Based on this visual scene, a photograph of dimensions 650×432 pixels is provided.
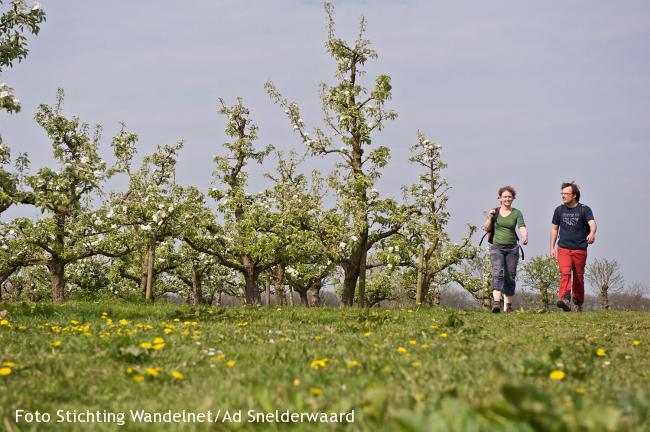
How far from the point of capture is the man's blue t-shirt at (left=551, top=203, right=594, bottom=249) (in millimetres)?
17469

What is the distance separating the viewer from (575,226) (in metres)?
17.5

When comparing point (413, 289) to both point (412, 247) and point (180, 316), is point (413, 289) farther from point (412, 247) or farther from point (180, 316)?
point (180, 316)

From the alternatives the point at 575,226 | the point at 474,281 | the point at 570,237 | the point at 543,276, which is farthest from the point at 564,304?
the point at 543,276

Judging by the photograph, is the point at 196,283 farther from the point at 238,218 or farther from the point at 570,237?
the point at 570,237

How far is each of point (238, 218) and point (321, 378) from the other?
1262 inches

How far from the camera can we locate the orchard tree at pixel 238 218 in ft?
114

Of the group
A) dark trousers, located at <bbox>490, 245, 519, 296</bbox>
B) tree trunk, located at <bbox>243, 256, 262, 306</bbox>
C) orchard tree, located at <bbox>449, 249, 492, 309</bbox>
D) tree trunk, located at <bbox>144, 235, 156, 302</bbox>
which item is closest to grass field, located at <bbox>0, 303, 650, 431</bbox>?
dark trousers, located at <bbox>490, 245, 519, 296</bbox>

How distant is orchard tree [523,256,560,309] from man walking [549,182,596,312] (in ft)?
203

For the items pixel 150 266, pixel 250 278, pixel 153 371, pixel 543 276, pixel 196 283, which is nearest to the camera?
pixel 153 371

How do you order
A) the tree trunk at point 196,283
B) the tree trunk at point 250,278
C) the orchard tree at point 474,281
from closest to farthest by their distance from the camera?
the tree trunk at point 250,278 < the tree trunk at point 196,283 < the orchard tree at point 474,281

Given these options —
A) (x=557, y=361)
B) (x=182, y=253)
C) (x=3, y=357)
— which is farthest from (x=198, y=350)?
(x=182, y=253)

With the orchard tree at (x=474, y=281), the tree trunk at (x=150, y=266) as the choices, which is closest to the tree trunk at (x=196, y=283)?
the tree trunk at (x=150, y=266)

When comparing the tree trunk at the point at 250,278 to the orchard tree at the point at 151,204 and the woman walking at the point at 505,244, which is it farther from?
the woman walking at the point at 505,244

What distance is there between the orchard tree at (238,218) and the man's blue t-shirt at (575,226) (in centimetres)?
1955
